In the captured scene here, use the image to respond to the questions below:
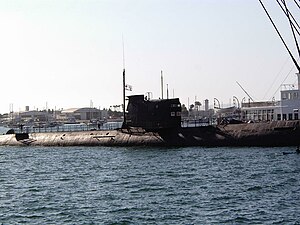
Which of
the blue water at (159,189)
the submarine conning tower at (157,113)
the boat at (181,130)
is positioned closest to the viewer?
the blue water at (159,189)

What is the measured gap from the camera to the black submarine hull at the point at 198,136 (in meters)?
57.1

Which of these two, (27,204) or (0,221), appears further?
(27,204)

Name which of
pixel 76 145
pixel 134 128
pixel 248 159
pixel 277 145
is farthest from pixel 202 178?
pixel 76 145

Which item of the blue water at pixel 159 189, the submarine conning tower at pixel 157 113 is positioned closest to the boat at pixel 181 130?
the submarine conning tower at pixel 157 113

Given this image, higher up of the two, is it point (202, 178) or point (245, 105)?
point (245, 105)

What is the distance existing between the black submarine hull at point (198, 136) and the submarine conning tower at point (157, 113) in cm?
130

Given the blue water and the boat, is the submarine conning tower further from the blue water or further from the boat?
the blue water

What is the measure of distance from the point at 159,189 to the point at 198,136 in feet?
96.8

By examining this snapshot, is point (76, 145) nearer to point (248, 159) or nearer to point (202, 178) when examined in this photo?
point (248, 159)

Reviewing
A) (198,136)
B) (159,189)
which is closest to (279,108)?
(198,136)

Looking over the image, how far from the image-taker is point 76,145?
7606 cm

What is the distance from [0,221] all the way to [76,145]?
4920 cm

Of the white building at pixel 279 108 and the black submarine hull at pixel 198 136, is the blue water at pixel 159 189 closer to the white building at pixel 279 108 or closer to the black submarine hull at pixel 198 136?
the black submarine hull at pixel 198 136

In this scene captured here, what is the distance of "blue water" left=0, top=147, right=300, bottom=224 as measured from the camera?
87.6ft
